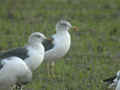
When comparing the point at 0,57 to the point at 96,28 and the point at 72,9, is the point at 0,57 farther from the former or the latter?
the point at 72,9

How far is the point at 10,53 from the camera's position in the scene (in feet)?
32.7

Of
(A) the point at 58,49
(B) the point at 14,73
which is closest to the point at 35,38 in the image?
(A) the point at 58,49

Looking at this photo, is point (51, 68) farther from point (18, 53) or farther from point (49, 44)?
point (18, 53)

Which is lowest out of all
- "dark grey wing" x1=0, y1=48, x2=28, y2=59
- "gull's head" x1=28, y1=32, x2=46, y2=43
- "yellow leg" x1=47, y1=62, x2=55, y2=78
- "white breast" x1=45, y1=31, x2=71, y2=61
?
"yellow leg" x1=47, y1=62, x2=55, y2=78

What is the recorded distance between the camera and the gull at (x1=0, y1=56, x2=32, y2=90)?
327 inches

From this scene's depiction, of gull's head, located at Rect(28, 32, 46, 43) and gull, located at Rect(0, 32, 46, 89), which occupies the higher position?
gull's head, located at Rect(28, 32, 46, 43)

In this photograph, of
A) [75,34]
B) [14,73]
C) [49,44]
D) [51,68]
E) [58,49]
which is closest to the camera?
[14,73]

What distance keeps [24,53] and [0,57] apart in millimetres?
610

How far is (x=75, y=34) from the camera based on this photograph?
16.0 meters

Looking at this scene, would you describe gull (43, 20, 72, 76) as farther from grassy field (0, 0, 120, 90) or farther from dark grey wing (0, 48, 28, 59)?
dark grey wing (0, 48, 28, 59)

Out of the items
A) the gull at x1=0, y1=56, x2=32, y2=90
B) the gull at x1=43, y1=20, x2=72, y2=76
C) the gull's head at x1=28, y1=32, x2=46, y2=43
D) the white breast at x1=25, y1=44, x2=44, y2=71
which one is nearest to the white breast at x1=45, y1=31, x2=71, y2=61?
the gull at x1=43, y1=20, x2=72, y2=76

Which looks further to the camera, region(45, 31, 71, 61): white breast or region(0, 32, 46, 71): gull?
region(45, 31, 71, 61): white breast

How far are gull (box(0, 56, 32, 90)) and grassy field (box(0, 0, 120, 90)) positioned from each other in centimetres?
154

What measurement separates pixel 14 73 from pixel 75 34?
7.80 meters
